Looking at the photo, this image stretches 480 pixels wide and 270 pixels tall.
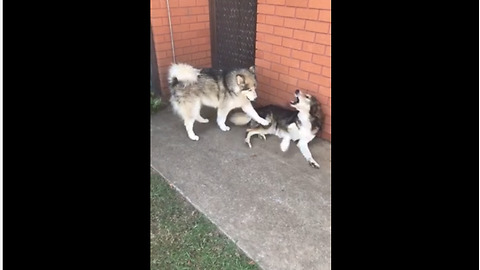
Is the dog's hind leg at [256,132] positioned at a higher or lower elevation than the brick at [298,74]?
→ lower

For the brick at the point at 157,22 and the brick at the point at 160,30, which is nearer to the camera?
the brick at the point at 157,22

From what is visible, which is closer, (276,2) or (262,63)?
(276,2)

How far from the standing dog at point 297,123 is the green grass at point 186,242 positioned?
0.82 m

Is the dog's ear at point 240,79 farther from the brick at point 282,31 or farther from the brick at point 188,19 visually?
the brick at point 188,19

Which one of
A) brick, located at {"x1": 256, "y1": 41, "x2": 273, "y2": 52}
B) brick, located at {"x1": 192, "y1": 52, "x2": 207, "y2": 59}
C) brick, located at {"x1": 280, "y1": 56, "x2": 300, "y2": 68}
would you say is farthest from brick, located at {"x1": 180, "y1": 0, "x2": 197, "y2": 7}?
brick, located at {"x1": 280, "y1": 56, "x2": 300, "y2": 68}

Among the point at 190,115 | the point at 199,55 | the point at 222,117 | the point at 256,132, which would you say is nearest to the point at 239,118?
the point at 222,117

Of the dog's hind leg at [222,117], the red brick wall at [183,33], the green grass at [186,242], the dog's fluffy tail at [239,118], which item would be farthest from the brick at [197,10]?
the green grass at [186,242]

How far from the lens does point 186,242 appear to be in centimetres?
156

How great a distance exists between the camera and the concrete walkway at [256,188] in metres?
1.52

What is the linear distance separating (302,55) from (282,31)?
0.22m

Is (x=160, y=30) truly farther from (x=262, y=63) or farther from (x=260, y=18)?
(x=262, y=63)
